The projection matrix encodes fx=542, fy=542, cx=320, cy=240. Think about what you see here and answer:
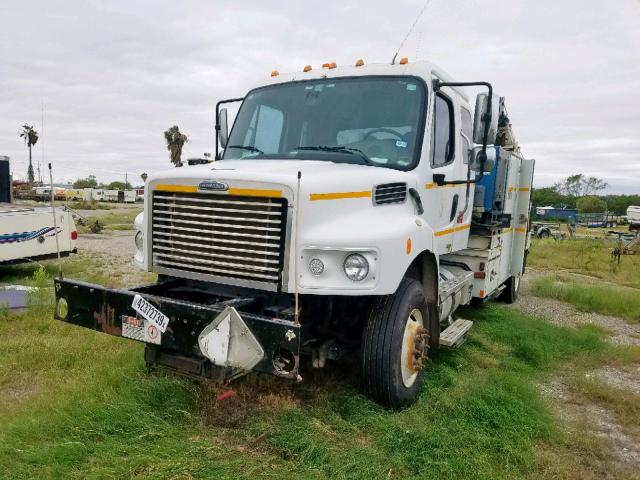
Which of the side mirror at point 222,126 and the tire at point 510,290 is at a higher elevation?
the side mirror at point 222,126

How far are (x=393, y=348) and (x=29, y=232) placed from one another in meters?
8.02

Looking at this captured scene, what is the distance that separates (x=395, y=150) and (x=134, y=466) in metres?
3.03

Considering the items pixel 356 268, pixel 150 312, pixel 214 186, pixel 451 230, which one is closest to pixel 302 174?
pixel 214 186

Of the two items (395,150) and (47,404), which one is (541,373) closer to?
(395,150)

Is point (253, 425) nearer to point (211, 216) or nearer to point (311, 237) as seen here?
point (311, 237)

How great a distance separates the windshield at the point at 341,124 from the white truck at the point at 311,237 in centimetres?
1

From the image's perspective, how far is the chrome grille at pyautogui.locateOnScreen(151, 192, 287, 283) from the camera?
3535 mm

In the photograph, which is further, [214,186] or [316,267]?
[214,186]

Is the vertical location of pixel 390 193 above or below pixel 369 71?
below

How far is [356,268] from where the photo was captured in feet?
11.5

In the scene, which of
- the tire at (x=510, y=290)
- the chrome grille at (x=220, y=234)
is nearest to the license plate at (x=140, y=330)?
the chrome grille at (x=220, y=234)

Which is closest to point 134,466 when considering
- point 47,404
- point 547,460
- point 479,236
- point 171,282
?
point 47,404

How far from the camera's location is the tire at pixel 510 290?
9.02m

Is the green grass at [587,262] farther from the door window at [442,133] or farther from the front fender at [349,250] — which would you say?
the front fender at [349,250]
